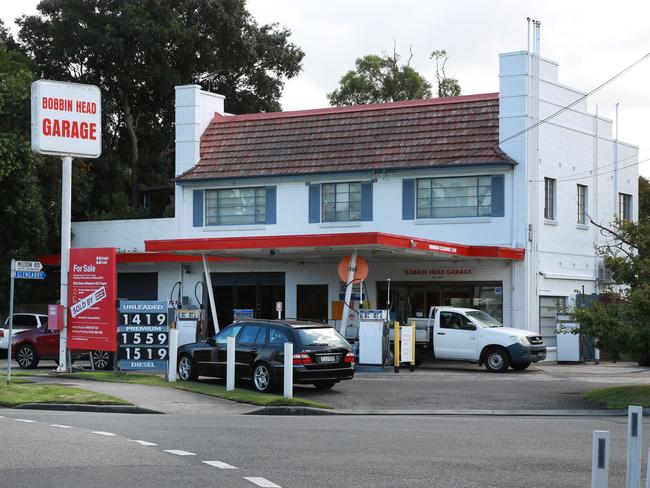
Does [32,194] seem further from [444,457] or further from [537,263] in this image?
[444,457]

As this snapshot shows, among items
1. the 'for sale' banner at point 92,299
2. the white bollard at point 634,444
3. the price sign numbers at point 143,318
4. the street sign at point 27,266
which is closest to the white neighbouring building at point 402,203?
the 'for sale' banner at point 92,299

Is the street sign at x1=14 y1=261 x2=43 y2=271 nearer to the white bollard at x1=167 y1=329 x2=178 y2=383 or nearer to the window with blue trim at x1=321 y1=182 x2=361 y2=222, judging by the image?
the white bollard at x1=167 y1=329 x2=178 y2=383

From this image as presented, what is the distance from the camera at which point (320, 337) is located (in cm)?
2353

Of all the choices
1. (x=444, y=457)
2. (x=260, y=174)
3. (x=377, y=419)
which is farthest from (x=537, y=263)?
(x=444, y=457)

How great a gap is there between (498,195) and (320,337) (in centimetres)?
1382

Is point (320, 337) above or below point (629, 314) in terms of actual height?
below

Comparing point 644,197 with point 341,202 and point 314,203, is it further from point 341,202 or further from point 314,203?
point 314,203

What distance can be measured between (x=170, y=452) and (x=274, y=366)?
10015 millimetres

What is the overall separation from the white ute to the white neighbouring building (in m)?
2.15

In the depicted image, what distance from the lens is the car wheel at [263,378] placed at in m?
23.0

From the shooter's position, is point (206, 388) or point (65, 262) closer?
point (206, 388)

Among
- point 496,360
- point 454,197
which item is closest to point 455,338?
point 496,360

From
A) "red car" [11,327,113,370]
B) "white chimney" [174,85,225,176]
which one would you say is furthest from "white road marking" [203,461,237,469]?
"white chimney" [174,85,225,176]

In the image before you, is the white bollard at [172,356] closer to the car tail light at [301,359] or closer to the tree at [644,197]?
the car tail light at [301,359]
